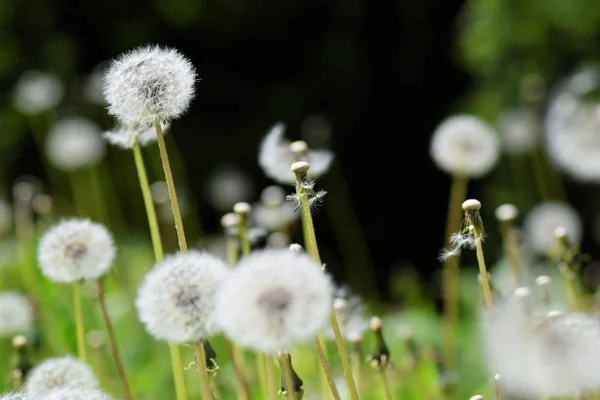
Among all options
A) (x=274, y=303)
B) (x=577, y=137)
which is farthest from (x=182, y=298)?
(x=577, y=137)

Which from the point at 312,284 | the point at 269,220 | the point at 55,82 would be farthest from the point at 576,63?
the point at 312,284

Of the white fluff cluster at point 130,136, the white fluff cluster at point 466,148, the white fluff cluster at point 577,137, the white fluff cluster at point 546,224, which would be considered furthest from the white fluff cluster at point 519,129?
the white fluff cluster at point 130,136

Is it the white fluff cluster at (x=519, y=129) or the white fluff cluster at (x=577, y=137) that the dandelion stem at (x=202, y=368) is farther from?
the white fluff cluster at (x=519, y=129)

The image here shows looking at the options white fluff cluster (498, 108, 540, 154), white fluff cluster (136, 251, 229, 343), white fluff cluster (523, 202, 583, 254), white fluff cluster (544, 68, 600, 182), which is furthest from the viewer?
white fluff cluster (498, 108, 540, 154)

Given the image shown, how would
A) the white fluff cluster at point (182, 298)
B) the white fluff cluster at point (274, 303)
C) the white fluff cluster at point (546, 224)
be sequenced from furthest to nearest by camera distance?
the white fluff cluster at point (546, 224) → the white fluff cluster at point (182, 298) → the white fluff cluster at point (274, 303)

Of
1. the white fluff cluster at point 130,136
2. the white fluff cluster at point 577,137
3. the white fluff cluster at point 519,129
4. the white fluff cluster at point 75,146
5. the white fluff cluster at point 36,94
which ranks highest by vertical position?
the white fluff cluster at point 36,94

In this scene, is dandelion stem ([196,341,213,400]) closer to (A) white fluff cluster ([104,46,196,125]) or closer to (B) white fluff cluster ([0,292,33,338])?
(A) white fluff cluster ([104,46,196,125])

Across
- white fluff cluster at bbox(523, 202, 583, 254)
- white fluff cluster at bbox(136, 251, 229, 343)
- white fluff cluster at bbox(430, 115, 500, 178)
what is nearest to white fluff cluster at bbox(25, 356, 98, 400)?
white fluff cluster at bbox(136, 251, 229, 343)
